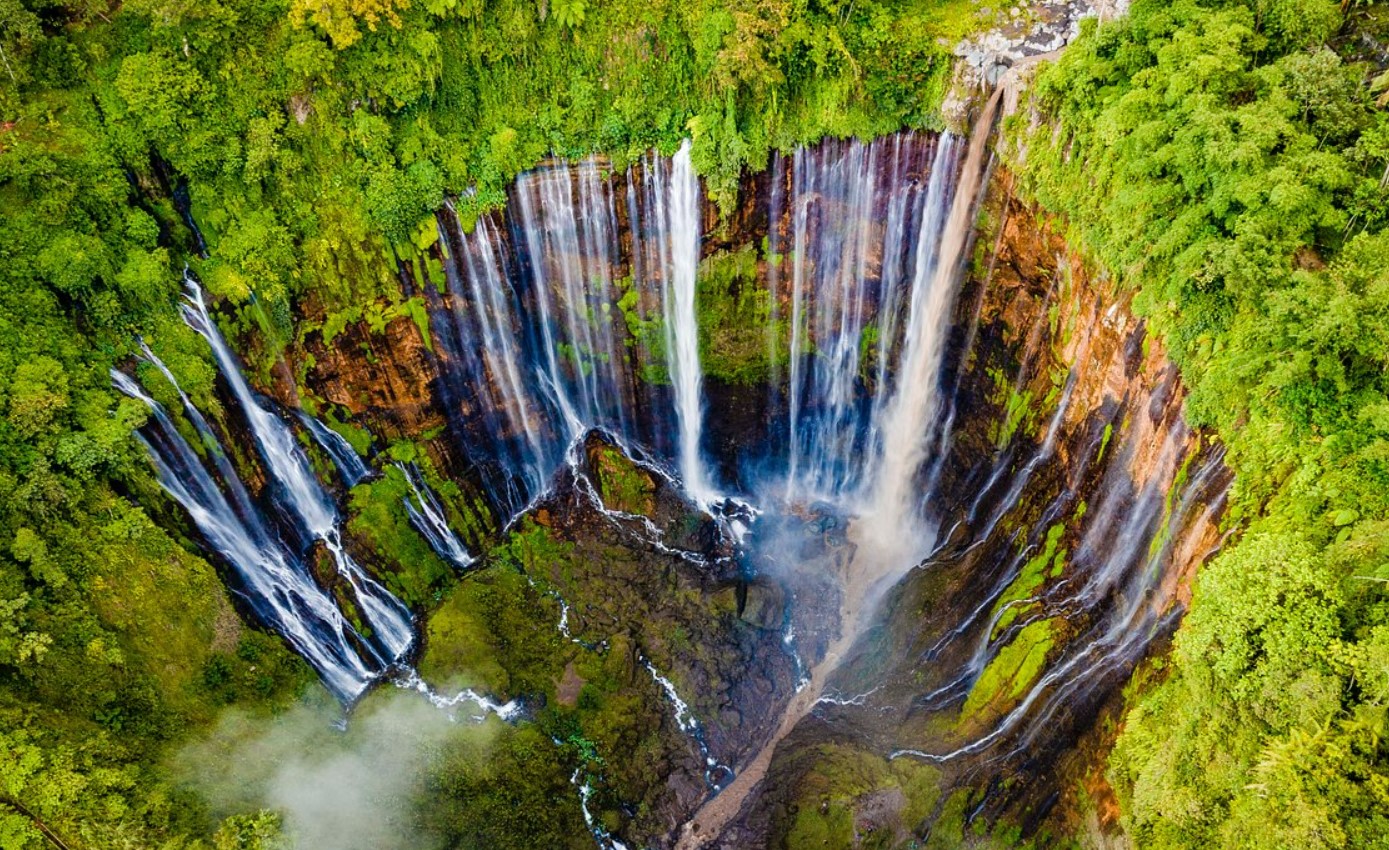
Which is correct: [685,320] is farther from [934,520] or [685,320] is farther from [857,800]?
[857,800]

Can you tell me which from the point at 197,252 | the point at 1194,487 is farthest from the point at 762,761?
the point at 197,252

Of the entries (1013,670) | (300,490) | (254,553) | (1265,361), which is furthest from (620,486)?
(1265,361)

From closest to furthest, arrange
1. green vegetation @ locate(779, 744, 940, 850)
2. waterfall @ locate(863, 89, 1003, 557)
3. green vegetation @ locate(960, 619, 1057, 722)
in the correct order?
green vegetation @ locate(960, 619, 1057, 722) < green vegetation @ locate(779, 744, 940, 850) < waterfall @ locate(863, 89, 1003, 557)

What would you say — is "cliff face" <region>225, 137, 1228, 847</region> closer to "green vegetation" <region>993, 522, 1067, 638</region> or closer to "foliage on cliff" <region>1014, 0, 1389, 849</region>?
"green vegetation" <region>993, 522, 1067, 638</region>

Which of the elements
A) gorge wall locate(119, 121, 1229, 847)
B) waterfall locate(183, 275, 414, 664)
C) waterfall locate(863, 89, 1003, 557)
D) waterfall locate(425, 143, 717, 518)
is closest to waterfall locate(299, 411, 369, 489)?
gorge wall locate(119, 121, 1229, 847)

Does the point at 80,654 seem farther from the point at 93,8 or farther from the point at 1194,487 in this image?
the point at 1194,487
